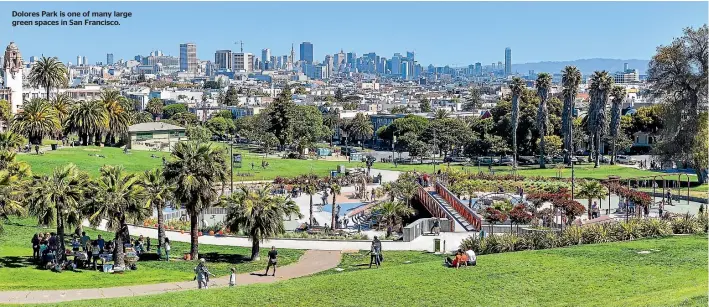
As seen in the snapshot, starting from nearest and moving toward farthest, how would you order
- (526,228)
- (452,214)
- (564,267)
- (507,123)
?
(564,267), (526,228), (452,214), (507,123)

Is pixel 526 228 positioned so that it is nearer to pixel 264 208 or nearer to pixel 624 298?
pixel 264 208

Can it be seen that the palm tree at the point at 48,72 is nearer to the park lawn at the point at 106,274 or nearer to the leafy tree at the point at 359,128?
the park lawn at the point at 106,274

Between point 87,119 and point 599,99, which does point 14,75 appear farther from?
point 599,99

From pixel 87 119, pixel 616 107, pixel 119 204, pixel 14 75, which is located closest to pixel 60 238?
pixel 119 204

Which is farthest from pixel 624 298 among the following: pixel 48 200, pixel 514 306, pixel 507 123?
pixel 507 123

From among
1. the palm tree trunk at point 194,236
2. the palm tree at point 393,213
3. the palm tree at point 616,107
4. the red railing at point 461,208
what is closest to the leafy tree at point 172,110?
the palm tree at point 616,107
